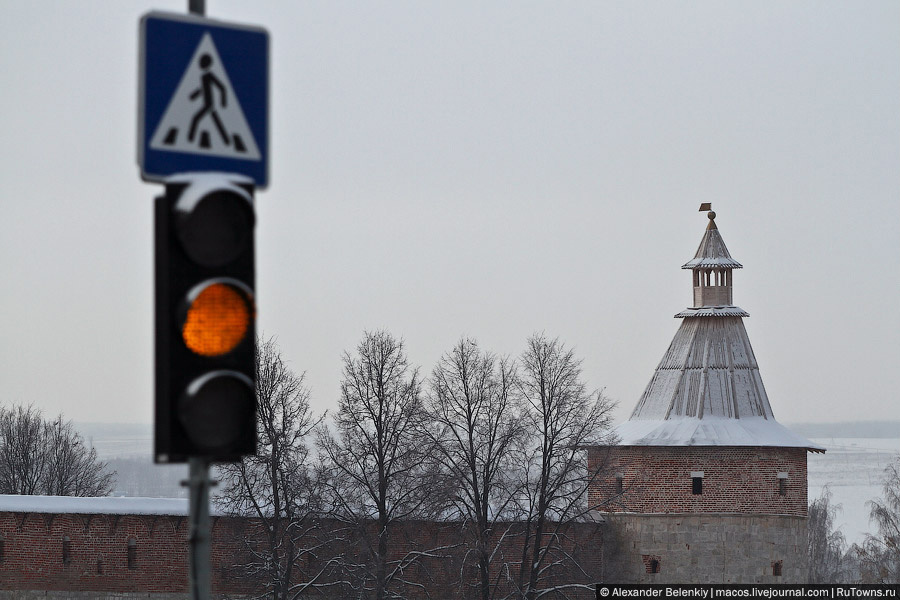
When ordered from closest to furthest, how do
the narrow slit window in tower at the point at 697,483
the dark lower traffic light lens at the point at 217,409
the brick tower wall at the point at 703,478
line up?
the dark lower traffic light lens at the point at 217,409 < the brick tower wall at the point at 703,478 < the narrow slit window in tower at the point at 697,483

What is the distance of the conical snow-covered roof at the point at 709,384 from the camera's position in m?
41.2

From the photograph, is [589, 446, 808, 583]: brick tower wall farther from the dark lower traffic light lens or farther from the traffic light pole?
the dark lower traffic light lens

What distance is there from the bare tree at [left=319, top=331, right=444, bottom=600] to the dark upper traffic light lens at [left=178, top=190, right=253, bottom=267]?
3021cm

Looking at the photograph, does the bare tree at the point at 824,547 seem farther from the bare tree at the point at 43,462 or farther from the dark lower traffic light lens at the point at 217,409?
the dark lower traffic light lens at the point at 217,409

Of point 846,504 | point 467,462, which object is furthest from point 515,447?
A: point 846,504

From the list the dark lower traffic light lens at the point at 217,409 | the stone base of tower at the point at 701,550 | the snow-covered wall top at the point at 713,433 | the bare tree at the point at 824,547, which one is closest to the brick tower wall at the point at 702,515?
the stone base of tower at the point at 701,550

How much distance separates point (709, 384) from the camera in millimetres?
43062

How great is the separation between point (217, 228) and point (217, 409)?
22.3 inches

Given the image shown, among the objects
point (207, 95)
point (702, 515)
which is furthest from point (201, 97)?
point (702, 515)

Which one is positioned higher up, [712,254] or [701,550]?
[712,254]

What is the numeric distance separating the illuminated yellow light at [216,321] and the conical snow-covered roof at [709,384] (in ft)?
123

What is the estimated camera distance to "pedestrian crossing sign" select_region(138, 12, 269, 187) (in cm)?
405

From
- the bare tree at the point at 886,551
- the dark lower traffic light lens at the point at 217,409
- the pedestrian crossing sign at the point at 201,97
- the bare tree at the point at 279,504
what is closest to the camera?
the dark lower traffic light lens at the point at 217,409

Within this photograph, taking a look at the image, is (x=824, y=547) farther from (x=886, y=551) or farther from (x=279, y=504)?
(x=279, y=504)
